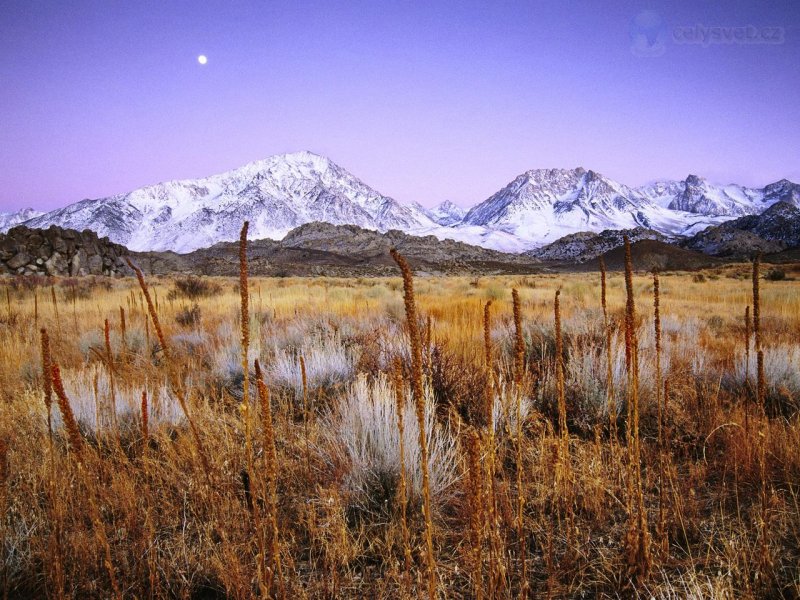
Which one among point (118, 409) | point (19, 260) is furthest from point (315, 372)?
point (19, 260)

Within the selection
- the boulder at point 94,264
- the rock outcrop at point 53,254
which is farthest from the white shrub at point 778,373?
the boulder at point 94,264

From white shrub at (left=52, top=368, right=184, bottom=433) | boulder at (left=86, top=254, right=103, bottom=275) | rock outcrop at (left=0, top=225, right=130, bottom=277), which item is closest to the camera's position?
white shrub at (left=52, top=368, right=184, bottom=433)

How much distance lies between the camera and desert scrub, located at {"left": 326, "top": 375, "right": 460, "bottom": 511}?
2057 mm

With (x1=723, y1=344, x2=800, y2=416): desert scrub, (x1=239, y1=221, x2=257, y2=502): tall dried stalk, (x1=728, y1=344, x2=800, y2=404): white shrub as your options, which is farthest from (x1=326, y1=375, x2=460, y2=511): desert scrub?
(x1=728, y1=344, x2=800, y2=404): white shrub

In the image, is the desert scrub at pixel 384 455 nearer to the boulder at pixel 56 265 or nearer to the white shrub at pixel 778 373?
the white shrub at pixel 778 373

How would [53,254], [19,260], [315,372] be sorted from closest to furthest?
[315,372]
[19,260]
[53,254]

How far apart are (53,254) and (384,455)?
3048 centimetres

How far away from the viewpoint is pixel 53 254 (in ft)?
79.6

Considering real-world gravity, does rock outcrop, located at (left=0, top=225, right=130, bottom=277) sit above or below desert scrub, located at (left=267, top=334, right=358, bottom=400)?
above

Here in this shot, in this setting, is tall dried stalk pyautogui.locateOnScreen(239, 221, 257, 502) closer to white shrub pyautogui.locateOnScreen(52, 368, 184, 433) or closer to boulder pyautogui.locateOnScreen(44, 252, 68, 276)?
white shrub pyautogui.locateOnScreen(52, 368, 184, 433)

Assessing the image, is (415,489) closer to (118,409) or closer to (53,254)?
(118,409)

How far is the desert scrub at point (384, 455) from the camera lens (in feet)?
6.75

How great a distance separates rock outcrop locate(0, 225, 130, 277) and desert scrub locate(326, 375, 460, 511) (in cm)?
2429

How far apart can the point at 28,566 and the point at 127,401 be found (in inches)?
60.3
